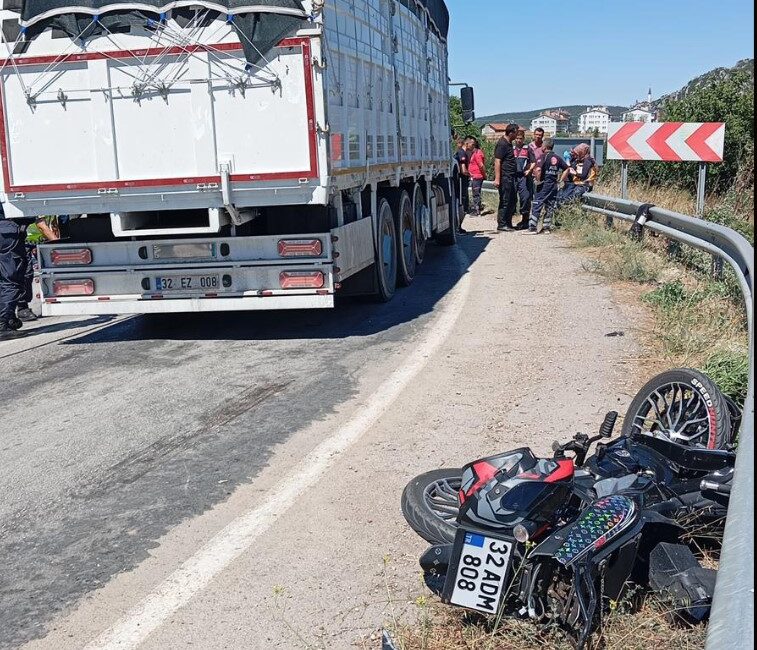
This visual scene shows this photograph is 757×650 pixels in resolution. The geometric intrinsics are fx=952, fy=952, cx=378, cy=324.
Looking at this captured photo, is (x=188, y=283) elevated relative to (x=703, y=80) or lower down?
lower down

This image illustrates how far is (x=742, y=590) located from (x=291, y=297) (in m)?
7.23

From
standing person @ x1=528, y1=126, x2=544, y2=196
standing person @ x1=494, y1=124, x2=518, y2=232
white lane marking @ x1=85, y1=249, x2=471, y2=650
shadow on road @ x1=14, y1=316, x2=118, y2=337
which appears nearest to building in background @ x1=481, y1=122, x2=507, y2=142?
standing person @ x1=494, y1=124, x2=518, y2=232

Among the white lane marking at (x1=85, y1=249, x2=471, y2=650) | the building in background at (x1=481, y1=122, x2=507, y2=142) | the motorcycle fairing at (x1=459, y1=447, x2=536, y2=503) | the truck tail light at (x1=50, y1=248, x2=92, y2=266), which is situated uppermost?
the building in background at (x1=481, y1=122, x2=507, y2=142)

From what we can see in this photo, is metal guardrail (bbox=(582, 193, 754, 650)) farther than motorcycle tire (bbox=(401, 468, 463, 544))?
No

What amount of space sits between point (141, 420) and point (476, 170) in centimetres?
1954

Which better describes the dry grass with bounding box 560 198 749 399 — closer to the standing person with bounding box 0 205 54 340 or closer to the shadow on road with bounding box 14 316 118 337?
the shadow on road with bounding box 14 316 118 337

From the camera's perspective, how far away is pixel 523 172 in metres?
20.0

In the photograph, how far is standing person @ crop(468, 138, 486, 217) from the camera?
2419 cm

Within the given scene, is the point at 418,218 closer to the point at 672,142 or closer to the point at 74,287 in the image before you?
the point at 672,142

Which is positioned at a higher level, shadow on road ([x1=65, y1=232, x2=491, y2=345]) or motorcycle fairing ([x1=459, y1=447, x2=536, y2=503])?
motorcycle fairing ([x1=459, y1=447, x2=536, y2=503])

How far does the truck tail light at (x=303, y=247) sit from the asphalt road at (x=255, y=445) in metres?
0.84

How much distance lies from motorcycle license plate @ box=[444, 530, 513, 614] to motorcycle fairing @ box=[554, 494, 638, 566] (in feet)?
0.64

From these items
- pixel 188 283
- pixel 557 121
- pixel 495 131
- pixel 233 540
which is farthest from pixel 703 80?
pixel 557 121

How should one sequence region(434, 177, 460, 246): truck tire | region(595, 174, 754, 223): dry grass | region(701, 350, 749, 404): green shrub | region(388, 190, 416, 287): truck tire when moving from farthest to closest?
1. region(434, 177, 460, 246): truck tire
2. region(595, 174, 754, 223): dry grass
3. region(388, 190, 416, 287): truck tire
4. region(701, 350, 749, 404): green shrub
